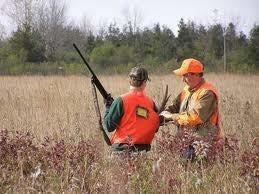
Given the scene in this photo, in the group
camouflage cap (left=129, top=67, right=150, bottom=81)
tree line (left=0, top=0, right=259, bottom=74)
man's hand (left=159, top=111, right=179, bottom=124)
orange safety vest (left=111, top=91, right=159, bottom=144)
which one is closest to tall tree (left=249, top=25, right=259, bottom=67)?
tree line (left=0, top=0, right=259, bottom=74)

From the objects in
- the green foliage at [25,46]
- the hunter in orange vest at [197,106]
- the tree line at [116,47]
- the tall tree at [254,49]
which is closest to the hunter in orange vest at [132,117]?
the hunter in orange vest at [197,106]

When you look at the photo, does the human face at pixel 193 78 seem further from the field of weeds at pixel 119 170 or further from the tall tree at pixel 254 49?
the tall tree at pixel 254 49

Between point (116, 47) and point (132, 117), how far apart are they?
3745 centimetres

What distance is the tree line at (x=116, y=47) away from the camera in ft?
106

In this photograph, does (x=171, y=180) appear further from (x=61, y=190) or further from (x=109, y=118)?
(x=109, y=118)

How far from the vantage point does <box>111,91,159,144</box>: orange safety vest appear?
16.4 feet

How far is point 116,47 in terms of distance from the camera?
42.2m

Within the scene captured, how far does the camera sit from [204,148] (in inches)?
161

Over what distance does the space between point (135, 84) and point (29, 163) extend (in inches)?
50.0

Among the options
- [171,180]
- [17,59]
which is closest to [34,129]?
[171,180]

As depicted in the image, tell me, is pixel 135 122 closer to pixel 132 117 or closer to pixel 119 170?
pixel 132 117

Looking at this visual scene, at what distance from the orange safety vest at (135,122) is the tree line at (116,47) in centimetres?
2001

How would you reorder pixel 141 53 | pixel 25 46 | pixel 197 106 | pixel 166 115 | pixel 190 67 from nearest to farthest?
pixel 197 106, pixel 190 67, pixel 166 115, pixel 25 46, pixel 141 53

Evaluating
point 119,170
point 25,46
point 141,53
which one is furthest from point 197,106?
point 141,53
